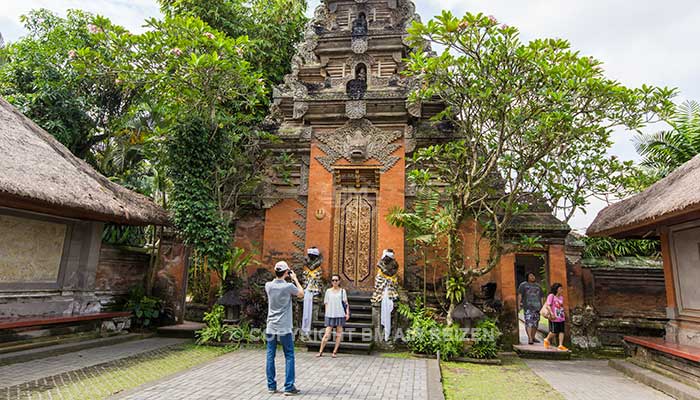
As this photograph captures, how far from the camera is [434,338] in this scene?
26.7 ft

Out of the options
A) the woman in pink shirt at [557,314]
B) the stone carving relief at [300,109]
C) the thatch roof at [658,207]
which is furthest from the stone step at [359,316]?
the thatch roof at [658,207]

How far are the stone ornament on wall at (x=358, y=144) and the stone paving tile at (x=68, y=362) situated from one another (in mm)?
5785

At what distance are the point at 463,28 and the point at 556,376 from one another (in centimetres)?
638

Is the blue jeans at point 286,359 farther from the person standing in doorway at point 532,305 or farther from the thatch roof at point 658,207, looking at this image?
the person standing in doorway at point 532,305

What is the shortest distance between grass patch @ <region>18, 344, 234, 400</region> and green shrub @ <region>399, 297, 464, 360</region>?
376cm

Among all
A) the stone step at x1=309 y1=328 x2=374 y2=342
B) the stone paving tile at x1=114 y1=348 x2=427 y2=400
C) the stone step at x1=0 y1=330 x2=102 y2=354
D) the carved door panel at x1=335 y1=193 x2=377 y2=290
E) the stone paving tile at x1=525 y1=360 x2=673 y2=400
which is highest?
the carved door panel at x1=335 y1=193 x2=377 y2=290

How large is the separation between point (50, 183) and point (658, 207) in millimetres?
10484

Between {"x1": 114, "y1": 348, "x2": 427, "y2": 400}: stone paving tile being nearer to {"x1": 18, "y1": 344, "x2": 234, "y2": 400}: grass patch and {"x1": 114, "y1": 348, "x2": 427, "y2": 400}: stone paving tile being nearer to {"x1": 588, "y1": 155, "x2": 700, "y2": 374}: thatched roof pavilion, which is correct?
{"x1": 18, "y1": 344, "x2": 234, "y2": 400}: grass patch

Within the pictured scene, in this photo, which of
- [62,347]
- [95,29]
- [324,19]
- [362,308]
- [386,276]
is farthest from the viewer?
[324,19]

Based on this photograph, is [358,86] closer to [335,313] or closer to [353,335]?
[335,313]

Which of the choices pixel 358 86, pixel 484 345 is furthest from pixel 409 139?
pixel 484 345

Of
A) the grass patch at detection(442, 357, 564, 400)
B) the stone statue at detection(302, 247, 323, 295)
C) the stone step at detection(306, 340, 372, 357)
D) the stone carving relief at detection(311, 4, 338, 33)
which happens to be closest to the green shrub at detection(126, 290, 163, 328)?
the stone statue at detection(302, 247, 323, 295)

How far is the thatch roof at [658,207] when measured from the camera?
6.32 m

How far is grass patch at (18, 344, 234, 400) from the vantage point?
5.14 metres
